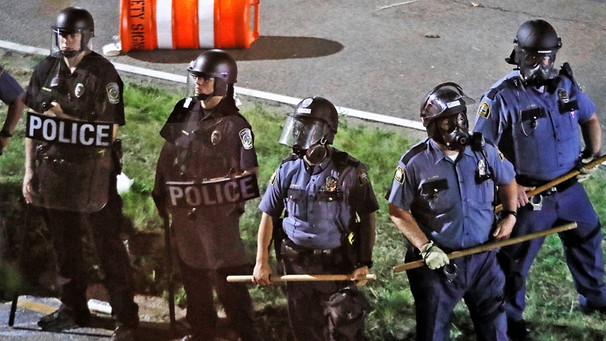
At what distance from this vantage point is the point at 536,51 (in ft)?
13.0

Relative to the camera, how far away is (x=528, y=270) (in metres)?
4.31

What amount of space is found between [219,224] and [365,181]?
845 millimetres

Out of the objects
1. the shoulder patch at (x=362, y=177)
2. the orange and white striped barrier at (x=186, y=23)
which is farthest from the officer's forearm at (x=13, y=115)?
the shoulder patch at (x=362, y=177)

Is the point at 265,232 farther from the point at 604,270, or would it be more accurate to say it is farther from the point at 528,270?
the point at 604,270

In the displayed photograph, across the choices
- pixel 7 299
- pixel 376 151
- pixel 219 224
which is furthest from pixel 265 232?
pixel 7 299

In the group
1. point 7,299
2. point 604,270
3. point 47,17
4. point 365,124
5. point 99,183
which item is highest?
point 47,17

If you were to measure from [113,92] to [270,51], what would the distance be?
887mm

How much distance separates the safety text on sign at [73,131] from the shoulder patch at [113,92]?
12 centimetres

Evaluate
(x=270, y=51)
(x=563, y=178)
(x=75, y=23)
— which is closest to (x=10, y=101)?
(x=75, y=23)

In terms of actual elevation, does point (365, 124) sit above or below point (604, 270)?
above

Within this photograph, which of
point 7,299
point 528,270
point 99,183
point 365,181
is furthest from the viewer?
point 7,299

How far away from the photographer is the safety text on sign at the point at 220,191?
4277 mm

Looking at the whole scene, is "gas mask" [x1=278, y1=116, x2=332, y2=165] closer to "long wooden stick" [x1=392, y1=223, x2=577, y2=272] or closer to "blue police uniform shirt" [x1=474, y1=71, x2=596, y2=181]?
"long wooden stick" [x1=392, y1=223, x2=577, y2=272]

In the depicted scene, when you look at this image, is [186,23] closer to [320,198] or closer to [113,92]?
[113,92]
